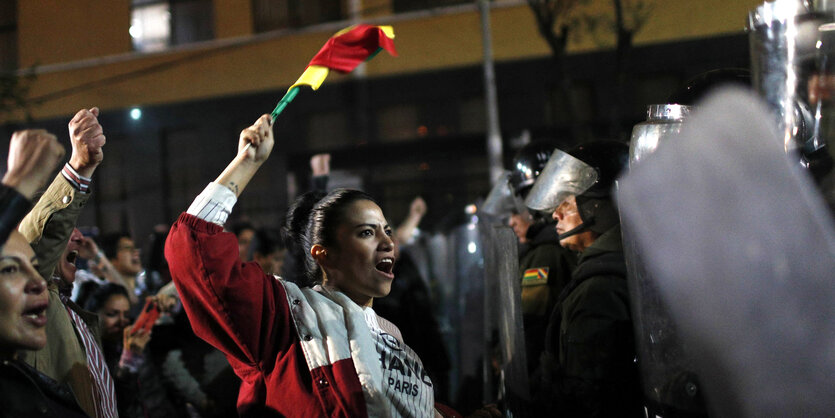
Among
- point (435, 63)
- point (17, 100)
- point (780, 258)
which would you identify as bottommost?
point (780, 258)

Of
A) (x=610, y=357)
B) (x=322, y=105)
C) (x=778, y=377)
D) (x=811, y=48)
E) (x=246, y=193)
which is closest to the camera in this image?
(x=778, y=377)

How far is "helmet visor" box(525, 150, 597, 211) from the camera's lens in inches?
152

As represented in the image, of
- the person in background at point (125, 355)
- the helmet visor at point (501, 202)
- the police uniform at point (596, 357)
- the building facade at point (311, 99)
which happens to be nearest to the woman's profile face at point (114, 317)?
the person in background at point (125, 355)

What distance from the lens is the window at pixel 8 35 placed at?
1045 centimetres

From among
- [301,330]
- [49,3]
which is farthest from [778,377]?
[49,3]

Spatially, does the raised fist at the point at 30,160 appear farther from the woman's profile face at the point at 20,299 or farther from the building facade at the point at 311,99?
the building facade at the point at 311,99

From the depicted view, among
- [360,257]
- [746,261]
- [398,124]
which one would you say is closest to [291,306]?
[360,257]

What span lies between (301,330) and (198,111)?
51.6 feet

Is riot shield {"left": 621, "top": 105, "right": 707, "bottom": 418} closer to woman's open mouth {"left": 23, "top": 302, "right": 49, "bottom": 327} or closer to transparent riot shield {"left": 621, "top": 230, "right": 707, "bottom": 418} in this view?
transparent riot shield {"left": 621, "top": 230, "right": 707, "bottom": 418}

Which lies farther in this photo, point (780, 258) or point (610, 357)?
point (610, 357)

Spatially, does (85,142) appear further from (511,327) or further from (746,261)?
(746,261)

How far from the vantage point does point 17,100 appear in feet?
36.0

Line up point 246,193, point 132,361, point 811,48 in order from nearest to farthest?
point 811,48 → point 132,361 → point 246,193

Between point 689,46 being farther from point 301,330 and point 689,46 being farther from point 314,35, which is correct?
point 301,330
